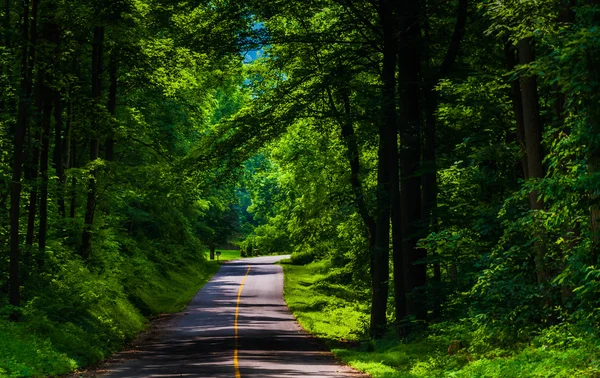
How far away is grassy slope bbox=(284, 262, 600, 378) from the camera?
36.2 ft

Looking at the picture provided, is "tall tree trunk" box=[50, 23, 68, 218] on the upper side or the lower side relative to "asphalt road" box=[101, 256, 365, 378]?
upper

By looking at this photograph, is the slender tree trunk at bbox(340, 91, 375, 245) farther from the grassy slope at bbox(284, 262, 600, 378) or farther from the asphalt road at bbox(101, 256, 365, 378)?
the asphalt road at bbox(101, 256, 365, 378)

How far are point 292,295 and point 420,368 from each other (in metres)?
28.2

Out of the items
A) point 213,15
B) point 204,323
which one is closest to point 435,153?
point 213,15

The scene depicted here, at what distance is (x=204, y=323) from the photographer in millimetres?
31047

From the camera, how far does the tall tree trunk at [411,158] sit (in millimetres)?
20797

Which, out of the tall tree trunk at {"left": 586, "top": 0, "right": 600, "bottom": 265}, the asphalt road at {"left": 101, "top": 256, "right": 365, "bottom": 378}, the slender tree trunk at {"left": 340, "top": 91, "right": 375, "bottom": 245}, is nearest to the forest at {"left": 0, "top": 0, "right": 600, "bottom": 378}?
the tall tree trunk at {"left": 586, "top": 0, "right": 600, "bottom": 265}

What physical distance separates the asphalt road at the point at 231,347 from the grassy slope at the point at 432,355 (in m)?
0.75

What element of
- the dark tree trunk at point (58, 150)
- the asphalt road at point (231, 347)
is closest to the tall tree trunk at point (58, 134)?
the dark tree trunk at point (58, 150)

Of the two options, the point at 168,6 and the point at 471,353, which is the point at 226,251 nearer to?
the point at 168,6

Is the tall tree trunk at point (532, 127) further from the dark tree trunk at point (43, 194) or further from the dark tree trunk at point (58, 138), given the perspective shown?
the dark tree trunk at point (58, 138)

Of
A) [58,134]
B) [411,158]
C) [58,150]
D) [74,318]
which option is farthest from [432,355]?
[58,150]

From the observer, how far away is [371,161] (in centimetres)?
3275

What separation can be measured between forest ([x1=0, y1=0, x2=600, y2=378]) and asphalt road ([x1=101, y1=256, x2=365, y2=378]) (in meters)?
1.07
